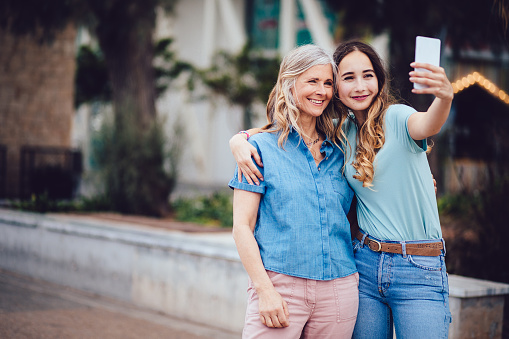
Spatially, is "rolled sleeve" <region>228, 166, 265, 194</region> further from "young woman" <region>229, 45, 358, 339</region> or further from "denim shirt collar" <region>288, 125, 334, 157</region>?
"denim shirt collar" <region>288, 125, 334, 157</region>

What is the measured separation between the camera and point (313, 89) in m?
2.70

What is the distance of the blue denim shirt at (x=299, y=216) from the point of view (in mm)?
2613

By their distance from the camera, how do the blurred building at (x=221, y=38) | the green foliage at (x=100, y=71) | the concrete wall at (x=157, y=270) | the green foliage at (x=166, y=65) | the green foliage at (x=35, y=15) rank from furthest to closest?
the blurred building at (x=221, y=38) < the green foliage at (x=100, y=71) < the green foliage at (x=166, y=65) < the green foliage at (x=35, y=15) < the concrete wall at (x=157, y=270)

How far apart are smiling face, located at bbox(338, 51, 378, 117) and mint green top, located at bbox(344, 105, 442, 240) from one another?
150 millimetres

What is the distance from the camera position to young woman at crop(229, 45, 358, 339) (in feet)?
8.54

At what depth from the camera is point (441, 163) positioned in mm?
16406

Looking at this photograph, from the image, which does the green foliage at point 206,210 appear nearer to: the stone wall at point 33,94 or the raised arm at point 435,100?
the stone wall at point 33,94

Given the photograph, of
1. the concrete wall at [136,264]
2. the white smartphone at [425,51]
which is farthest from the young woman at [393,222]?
the concrete wall at [136,264]

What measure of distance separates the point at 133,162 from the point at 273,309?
7800 mm

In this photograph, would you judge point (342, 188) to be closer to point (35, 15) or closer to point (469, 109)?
point (35, 15)

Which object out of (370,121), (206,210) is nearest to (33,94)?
(206,210)

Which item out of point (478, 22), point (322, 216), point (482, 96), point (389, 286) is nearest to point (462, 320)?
point (389, 286)

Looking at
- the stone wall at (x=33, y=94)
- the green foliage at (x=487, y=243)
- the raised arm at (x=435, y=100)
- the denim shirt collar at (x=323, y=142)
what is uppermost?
the stone wall at (x=33, y=94)

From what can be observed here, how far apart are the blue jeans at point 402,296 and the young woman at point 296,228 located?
96mm
